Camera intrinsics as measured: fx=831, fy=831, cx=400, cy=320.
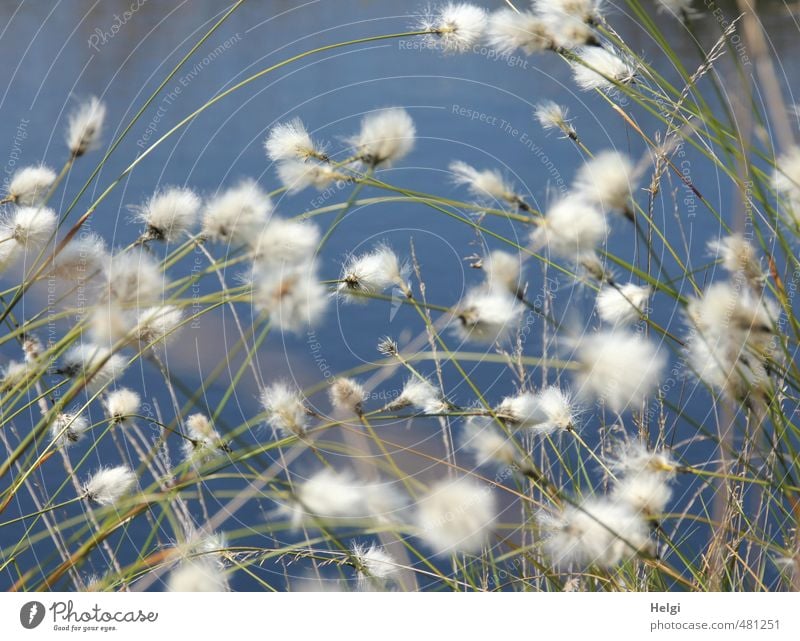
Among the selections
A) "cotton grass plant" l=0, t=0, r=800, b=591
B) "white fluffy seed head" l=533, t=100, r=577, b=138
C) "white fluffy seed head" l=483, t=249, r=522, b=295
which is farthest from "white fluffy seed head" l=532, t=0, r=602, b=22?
"white fluffy seed head" l=483, t=249, r=522, b=295

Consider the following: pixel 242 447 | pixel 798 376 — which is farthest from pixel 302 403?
pixel 798 376

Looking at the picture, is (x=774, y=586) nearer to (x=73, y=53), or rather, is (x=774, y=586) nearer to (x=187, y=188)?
(x=187, y=188)

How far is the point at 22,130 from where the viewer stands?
1100 mm

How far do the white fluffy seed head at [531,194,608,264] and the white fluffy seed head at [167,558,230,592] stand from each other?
1.81 ft

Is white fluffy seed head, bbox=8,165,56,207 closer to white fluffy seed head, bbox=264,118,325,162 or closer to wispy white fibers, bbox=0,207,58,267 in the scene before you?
wispy white fibers, bbox=0,207,58,267

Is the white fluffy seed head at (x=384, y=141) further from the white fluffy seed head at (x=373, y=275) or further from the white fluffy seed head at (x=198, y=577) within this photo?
the white fluffy seed head at (x=198, y=577)

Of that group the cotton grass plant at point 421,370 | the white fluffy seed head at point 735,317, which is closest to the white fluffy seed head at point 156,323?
the cotton grass plant at point 421,370

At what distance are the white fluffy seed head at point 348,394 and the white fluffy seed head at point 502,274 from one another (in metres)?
0.19

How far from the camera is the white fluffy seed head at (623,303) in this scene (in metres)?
0.89

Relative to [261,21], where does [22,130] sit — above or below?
below

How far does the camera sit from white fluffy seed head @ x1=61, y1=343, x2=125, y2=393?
92 centimetres

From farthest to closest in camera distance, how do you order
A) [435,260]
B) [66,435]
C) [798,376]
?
[435,260] → [66,435] → [798,376]

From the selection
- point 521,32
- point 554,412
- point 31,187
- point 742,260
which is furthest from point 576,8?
point 31,187

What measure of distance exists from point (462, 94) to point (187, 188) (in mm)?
416
